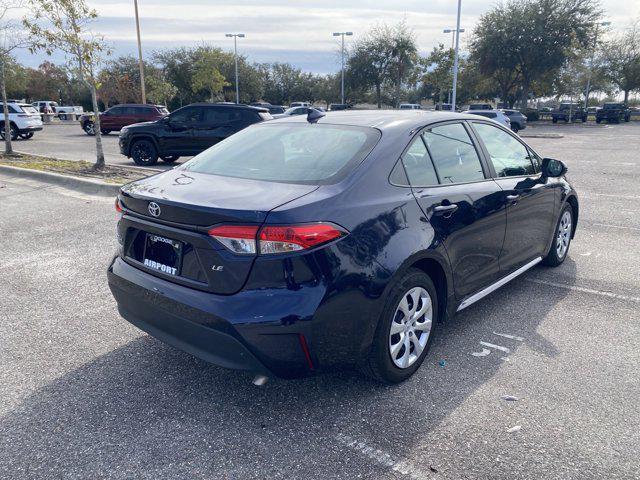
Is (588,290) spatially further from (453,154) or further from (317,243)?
(317,243)

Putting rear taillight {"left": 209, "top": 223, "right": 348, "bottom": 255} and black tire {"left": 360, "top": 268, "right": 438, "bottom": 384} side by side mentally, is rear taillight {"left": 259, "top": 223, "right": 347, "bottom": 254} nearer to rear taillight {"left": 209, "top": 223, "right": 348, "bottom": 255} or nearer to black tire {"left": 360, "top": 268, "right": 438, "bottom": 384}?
rear taillight {"left": 209, "top": 223, "right": 348, "bottom": 255}

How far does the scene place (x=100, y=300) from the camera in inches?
179

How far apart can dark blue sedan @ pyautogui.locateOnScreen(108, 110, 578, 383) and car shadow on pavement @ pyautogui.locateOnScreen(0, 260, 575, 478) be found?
0.93 feet

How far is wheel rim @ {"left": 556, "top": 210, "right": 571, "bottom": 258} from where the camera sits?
5363mm

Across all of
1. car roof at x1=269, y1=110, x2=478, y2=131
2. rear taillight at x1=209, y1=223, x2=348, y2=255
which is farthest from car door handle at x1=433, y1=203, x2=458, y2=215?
rear taillight at x1=209, y1=223, x2=348, y2=255

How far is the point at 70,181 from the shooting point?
10.3 meters

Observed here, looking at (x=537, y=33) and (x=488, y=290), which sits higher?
(x=537, y=33)

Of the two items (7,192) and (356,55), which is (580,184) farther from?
(356,55)

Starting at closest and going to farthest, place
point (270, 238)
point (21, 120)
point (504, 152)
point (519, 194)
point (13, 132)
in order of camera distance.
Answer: point (270, 238) → point (519, 194) → point (504, 152) → point (21, 120) → point (13, 132)

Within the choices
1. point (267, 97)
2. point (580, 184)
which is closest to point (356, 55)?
point (267, 97)

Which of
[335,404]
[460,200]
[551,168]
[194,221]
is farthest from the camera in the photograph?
[551,168]

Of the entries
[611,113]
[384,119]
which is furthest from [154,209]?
[611,113]

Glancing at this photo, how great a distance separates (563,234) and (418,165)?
9.37 ft

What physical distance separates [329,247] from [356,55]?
5456cm
